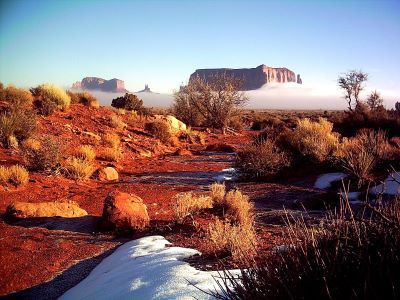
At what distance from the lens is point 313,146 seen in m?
14.4

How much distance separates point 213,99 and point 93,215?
26521mm

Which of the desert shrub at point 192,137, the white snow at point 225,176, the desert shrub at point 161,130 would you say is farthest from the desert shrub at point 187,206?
the desert shrub at point 192,137

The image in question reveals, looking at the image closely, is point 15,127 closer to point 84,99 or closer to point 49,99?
point 49,99

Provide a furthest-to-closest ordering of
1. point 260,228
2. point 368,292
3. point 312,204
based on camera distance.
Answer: point 312,204 < point 260,228 < point 368,292

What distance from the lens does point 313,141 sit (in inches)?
575

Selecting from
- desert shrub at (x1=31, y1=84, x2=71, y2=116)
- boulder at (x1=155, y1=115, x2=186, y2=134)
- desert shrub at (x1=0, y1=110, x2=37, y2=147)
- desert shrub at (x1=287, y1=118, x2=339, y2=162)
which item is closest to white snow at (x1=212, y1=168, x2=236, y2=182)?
desert shrub at (x1=287, y1=118, x2=339, y2=162)

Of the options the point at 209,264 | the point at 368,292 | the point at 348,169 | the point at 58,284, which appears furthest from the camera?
the point at 348,169

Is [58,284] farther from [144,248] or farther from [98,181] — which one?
[98,181]

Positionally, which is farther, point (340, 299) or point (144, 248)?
point (144, 248)

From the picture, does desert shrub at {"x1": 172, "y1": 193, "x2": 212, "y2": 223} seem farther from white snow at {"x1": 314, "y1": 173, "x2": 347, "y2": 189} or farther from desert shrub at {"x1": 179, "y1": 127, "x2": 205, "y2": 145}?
desert shrub at {"x1": 179, "y1": 127, "x2": 205, "y2": 145}

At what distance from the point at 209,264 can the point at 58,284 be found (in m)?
2.31

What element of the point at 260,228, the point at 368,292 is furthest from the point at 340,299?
the point at 260,228

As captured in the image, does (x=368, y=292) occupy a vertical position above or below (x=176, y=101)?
below

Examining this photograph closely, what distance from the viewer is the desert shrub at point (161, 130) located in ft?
83.5
